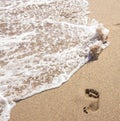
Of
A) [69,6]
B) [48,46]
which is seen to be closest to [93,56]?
[48,46]

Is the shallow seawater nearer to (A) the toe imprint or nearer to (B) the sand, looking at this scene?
(B) the sand

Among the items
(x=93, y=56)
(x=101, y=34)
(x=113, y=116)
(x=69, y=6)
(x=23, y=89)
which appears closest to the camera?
(x=113, y=116)

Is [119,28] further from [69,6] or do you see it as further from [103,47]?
[69,6]

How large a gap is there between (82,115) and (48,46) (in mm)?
1164

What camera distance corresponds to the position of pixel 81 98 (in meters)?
3.07

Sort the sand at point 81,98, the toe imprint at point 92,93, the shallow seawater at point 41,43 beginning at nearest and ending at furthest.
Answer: the sand at point 81,98, the toe imprint at point 92,93, the shallow seawater at point 41,43

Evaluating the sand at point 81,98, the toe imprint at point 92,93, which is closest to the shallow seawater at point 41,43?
the sand at point 81,98

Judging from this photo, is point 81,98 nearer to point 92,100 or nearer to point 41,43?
point 92,100

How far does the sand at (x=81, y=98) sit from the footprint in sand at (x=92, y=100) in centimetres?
3

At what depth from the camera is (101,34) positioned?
12.7 ft

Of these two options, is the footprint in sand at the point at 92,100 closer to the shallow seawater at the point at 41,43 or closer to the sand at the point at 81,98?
the sand at the point at 81,98

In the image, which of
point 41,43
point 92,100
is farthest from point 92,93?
point 41,43

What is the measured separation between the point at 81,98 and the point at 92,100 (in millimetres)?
115

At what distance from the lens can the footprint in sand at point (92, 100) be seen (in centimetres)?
297
